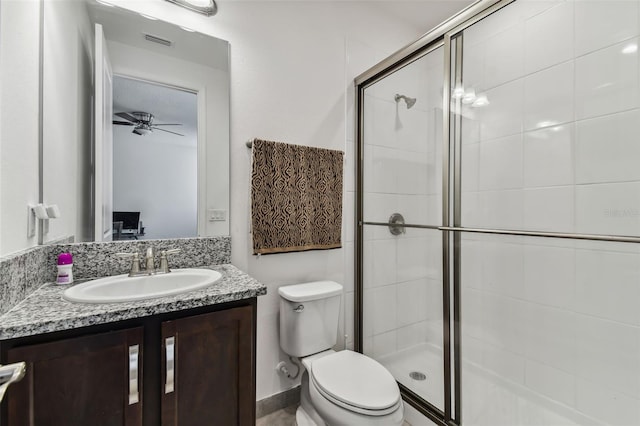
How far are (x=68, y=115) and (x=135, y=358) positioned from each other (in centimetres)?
101

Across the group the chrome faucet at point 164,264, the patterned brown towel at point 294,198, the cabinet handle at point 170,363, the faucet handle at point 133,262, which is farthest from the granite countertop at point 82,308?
the patterned brown towel at point 294,198

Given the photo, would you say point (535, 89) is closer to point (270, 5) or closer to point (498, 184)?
point (498, 184)

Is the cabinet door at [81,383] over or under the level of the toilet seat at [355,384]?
over

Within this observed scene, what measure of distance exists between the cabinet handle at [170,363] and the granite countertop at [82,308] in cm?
11

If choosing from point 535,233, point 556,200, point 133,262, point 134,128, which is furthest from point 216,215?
point 556,200

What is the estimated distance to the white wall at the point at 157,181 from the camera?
1.26m

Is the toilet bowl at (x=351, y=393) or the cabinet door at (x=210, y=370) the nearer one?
the cabinet door at (x=210, y=370)

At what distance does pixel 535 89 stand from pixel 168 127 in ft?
5.84

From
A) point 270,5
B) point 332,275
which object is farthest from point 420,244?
point 270,5

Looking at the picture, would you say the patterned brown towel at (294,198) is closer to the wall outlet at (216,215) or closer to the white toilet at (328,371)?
the wall outlet at (216,215)

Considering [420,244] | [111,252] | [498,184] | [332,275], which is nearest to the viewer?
[111,252]

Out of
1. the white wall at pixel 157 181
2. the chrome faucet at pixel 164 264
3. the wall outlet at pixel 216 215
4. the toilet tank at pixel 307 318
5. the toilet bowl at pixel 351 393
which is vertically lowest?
the toilet bowl at pixel 351 393

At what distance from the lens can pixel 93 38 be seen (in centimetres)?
122

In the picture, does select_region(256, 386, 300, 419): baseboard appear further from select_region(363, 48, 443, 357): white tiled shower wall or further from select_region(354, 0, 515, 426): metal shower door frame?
select_region(354, 0, 515, 426): metal shower door frame
